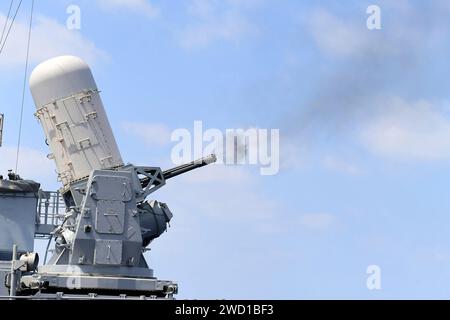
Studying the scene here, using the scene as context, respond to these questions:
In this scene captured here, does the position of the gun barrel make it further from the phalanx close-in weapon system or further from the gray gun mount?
the gray gun mount

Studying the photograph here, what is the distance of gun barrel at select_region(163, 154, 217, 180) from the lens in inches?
885

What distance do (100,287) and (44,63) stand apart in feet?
16.7

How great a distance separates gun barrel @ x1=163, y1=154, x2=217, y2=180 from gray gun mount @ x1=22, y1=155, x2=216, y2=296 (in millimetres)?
1114

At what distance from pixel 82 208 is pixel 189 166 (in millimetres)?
2790

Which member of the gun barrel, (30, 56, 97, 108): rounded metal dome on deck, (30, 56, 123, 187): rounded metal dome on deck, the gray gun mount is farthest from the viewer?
the gun barrel

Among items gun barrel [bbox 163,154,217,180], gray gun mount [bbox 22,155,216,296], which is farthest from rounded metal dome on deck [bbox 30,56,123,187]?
gun barrel [bbox 163,154,217,180]

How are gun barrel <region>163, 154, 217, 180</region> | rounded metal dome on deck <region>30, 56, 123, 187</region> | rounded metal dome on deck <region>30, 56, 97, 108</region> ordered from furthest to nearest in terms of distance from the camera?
gun barrel <region>163, 154, 217, 180</region>
rounded metal dome on deck <region>30, 56, 97, 108</region>
rounded metal dome on deck <region>30, 56, 123, 187</region>

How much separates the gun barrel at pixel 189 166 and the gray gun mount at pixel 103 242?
3.65 feet

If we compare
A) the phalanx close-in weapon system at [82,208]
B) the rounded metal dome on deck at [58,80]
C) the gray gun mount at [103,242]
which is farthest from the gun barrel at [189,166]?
the rounded metal dome on deck at [58,80]

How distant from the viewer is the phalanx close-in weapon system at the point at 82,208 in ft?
68.5

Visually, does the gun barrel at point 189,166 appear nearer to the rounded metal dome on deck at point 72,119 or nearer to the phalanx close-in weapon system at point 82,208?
the phalanx close-in weapon system at point 82,208

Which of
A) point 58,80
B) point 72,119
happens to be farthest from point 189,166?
point 58,80
